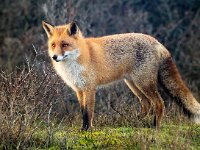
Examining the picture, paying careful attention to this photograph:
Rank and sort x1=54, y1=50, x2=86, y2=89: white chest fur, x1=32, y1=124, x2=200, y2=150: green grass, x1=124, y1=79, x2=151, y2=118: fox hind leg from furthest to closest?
x1=124, y1=79, x2=151, y2=118: fox hind leg < x1=54, y1=50, x2=86, y2=89: white chest fur < x1=32, y1=124, x2=200, y2=150: green grass

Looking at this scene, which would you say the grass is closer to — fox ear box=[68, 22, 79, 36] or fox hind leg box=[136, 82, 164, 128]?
fox hind leg box=[136, 82, 164, 128]

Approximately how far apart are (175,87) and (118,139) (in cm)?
201

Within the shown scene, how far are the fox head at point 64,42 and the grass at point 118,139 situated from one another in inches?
47.5

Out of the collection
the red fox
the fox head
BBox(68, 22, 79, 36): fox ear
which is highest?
BBox(68, 22, 79, 36): fox ear

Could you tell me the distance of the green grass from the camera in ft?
26.1

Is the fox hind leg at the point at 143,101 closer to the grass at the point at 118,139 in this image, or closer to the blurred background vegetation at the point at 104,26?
the grass at the point at 118,139

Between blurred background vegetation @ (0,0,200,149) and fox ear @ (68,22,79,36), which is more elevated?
fox ear @ (68,22,79,36)

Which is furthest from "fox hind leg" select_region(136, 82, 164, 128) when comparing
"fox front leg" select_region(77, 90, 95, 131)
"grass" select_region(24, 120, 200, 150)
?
"fox front leg" select_region(77, 90, 95, 131)

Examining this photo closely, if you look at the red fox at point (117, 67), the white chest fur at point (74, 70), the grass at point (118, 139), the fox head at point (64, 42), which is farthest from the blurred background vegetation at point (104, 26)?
the grass at point (118, 139)

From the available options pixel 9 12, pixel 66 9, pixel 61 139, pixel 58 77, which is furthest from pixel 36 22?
pixel 61 139

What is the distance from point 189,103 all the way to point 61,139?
2.72 m

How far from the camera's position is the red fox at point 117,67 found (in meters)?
9.36

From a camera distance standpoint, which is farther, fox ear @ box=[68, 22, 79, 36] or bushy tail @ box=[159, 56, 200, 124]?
bushy tail @ box=[159, 56, 200, 124]

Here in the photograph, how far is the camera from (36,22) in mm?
20312
